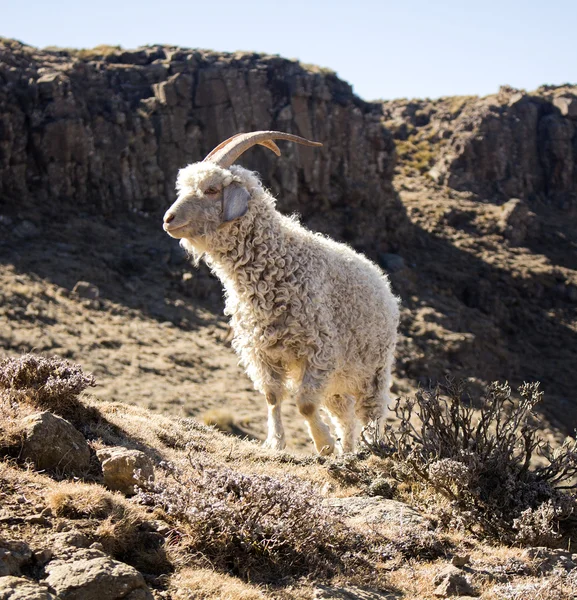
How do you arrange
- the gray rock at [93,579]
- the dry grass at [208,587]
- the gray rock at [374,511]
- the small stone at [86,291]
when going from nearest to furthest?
1. the gray rock at [93,579]
2. the dry grass at [208,587]
3. the gray rock at [374,511]
4. the small stone at [86,291]

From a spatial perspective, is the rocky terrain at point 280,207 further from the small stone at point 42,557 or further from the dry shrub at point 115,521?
the small stone at point 42,557

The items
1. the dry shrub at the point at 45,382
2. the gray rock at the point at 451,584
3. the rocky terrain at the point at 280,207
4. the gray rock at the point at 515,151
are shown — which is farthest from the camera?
the gray rock at the point at 515,151

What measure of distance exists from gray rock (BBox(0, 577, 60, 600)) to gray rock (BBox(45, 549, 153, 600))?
0.39 feet

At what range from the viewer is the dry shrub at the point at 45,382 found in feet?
18.5

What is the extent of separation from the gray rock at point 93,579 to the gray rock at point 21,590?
0.39 feet

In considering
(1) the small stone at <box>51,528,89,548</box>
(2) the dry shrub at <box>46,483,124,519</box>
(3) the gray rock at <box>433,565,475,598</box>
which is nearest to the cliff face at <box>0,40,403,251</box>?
(2) the dry shrub at <box>46,483,124,519</box>

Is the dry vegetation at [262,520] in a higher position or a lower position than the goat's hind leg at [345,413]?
higher

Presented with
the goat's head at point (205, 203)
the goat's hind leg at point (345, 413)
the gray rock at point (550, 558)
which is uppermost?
the goat's head at point (205, 203)

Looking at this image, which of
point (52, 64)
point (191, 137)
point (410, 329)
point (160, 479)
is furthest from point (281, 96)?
point (160, 479)

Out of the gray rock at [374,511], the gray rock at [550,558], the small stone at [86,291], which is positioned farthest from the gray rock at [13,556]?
the small stone at [86,291]

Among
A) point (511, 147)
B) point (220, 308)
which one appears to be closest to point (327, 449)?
point (220, 308)

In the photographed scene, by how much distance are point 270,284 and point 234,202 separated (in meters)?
0.88

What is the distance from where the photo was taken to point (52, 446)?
4.64 metres

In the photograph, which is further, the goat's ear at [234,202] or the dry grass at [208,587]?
the goat's ear at [234,202]
